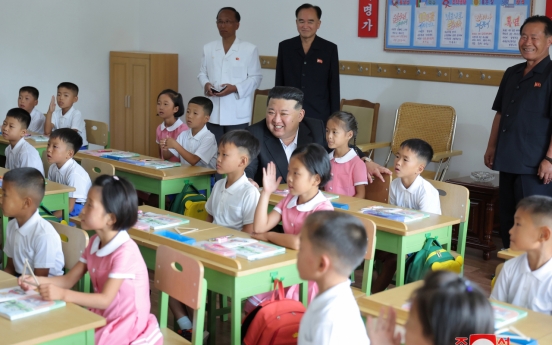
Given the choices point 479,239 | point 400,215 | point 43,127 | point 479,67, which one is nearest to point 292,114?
point 400,215

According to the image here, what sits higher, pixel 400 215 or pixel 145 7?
pixel 145 7

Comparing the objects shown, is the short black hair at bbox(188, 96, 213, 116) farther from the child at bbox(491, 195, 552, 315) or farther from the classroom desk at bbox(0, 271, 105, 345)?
the classroom desk at bbox(0, 271, 105, 345)

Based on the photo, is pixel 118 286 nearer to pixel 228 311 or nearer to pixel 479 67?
pixel 228 311

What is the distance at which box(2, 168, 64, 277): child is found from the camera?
277 cm

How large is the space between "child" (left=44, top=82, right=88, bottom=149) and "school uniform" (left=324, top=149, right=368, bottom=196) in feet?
9.54

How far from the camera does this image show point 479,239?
4844 mm

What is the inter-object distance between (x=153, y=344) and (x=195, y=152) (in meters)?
2.67

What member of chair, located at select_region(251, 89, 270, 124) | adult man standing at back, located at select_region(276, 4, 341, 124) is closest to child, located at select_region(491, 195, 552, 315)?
adult man standing at back, located at select_region(276, 4, 341, 124)

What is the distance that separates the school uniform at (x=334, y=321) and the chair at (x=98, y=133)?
4333 mm

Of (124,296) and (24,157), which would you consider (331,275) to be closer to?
(124,296)

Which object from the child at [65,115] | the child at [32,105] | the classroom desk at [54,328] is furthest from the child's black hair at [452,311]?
the child at [32,105]

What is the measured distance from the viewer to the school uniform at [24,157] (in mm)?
4785

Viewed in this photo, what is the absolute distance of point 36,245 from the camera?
2.79 metres

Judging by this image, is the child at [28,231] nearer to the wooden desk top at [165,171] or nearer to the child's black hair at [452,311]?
the wooden desk top at [165,171]
